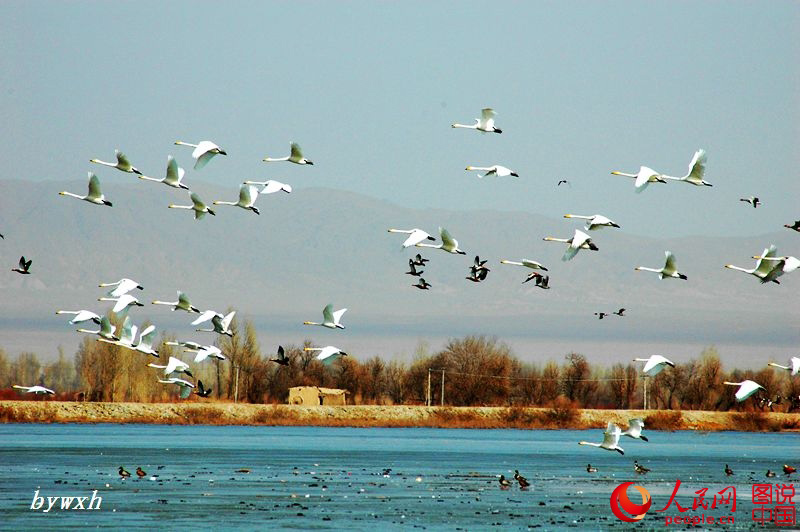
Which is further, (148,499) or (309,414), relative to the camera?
(309,414)

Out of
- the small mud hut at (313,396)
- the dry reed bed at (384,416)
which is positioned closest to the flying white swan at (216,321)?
the dry reed bed at (384,416)

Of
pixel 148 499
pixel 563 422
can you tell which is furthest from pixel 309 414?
pixel 148 499

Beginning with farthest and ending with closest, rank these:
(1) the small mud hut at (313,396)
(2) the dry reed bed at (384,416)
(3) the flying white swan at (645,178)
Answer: (1) the small mud hut at (313,396) < (2) the dry reed bed at (384,416) < (3) the flying white swan at (645,178)

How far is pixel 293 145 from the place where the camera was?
29.5 metres

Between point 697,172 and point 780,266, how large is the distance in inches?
104

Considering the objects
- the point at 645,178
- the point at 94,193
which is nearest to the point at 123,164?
the point at 94,193

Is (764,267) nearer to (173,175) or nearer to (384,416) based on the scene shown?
(173,175)

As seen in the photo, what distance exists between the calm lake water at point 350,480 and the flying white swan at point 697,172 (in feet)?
24.7

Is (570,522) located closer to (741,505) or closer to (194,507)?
(741,505)

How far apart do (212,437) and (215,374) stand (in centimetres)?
4163

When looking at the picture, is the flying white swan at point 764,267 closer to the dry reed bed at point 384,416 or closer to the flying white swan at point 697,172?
the flying white swan at point 697,172

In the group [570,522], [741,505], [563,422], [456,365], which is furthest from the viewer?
[456,365]

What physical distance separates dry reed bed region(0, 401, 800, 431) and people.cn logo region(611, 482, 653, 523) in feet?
155

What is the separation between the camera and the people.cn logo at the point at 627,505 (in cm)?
3004
